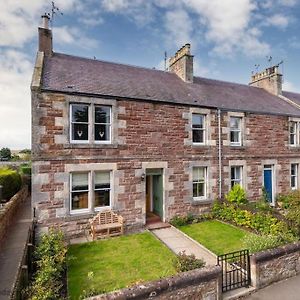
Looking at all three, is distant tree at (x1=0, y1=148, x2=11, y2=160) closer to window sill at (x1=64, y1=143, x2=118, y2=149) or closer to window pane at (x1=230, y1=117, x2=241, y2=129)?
window sill at (x1=64, y1=143, x2=118, y2=149)

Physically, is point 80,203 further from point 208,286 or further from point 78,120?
point 208,286

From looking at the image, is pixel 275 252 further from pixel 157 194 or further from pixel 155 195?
pixel 155 195

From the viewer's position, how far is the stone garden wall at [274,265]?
727cm

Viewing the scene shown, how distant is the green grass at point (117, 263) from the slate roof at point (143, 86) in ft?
22.0

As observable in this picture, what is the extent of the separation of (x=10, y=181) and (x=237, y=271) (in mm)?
16101

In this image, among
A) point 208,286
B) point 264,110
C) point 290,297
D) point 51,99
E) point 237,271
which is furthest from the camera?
point 264,110

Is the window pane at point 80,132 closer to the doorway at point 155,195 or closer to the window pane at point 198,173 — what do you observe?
the doorway at point 155,195

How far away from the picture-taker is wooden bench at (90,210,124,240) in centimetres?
1064

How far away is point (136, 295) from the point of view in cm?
547

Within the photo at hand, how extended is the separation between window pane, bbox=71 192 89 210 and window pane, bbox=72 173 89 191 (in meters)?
0.27

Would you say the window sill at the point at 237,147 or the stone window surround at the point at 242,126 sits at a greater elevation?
the stone window surround at the point at 242,126

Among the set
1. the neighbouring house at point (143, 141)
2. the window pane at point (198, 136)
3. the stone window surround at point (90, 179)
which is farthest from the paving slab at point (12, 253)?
the window pane at point (198, 136)

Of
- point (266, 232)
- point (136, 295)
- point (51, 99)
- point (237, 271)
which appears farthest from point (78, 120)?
point (266, 232)

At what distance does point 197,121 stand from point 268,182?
7.01 m
